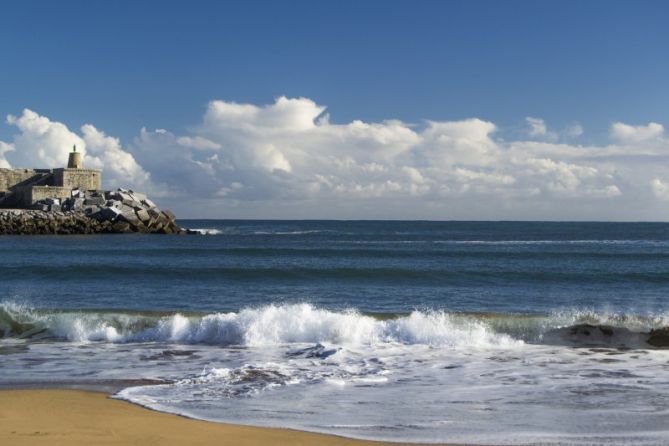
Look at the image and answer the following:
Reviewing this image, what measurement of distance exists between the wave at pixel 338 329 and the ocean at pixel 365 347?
4 centimetres

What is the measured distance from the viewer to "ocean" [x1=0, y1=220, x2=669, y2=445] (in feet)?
23.3

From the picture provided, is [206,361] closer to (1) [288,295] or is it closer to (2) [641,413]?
(2) [641,413]

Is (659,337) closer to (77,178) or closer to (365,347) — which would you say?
(365,347)

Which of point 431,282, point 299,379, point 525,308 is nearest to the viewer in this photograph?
point 299,379

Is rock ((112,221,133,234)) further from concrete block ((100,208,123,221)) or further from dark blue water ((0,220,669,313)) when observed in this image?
dark blue water ((0,220,669,313))

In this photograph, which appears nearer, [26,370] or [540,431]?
[540,431]

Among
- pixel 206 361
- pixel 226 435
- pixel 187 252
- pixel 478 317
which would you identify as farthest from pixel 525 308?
pixel 187 252

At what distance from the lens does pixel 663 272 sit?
1033 inches

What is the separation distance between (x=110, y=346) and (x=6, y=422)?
5539 millimetres

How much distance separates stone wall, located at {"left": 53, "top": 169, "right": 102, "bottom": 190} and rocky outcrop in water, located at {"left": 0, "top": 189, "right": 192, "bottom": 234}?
3358 millimetres

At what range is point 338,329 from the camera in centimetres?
1276

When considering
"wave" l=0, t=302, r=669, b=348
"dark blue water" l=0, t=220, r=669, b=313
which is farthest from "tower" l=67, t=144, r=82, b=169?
"wave" l=0, t=302, r=669, b=348

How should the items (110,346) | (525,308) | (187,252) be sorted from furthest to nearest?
(187,252), (525,308), (110,346)

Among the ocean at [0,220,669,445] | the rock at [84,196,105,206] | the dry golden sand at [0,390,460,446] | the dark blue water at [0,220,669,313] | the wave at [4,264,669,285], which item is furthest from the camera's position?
the rock at [84,196,105,206]
